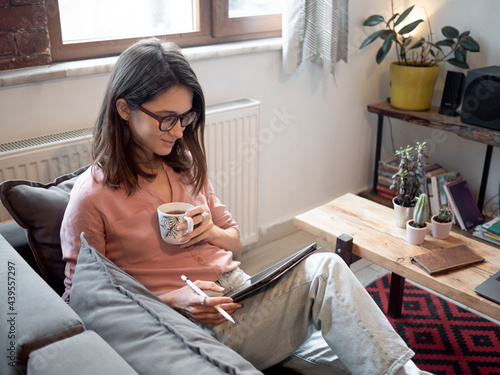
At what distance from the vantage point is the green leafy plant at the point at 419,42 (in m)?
2.68

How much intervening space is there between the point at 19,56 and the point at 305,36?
1.25 m

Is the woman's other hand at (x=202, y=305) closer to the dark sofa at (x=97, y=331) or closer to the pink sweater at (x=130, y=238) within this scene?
the pink sweater at (x=130, y=238)

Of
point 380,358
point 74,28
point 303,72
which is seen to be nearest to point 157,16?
point 74,28

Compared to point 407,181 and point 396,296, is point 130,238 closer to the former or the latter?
point 407,181

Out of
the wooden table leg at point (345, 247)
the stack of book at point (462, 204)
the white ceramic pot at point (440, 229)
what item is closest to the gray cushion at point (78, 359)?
the wooden table leg at point (345, 247)

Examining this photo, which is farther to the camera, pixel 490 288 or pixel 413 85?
pixel 413 85

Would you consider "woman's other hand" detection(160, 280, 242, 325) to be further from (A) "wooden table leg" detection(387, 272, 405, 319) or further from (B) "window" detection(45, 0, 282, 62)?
(B) "window" detection(45, 0, 282, 62)

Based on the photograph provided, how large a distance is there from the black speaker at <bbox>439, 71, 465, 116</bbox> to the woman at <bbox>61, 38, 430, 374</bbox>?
1665mm

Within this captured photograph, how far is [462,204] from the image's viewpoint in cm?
268

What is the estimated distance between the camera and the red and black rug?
6.22ft

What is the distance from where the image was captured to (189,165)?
1526 millimetres

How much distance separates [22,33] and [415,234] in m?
1.48

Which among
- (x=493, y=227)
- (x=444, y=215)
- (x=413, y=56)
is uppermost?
(x=413, y=56)

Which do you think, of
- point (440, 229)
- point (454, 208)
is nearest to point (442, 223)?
point (440, 229)
